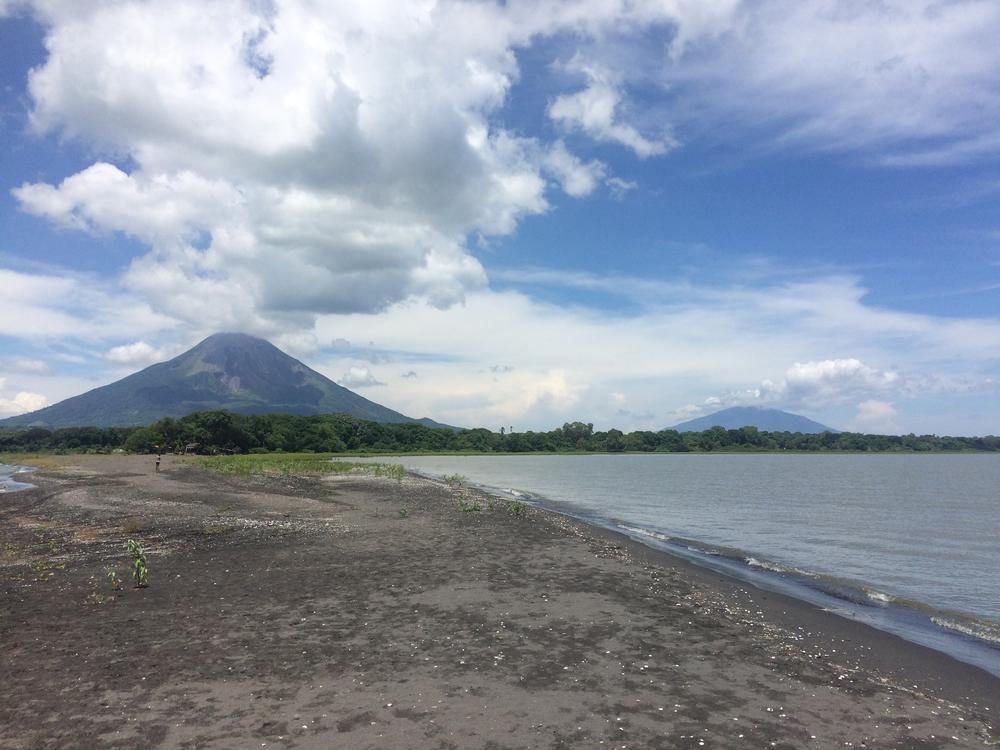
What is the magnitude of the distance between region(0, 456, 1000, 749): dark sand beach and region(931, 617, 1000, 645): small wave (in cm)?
267

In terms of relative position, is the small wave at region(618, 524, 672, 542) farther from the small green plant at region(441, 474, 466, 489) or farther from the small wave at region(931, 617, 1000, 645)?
the small green plant at region(441, 474, 466, 489)

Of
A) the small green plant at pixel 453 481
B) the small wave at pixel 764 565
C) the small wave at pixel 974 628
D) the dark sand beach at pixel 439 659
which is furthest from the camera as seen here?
the small green plant at pixel 453 481

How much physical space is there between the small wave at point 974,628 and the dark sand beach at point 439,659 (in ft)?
8.77

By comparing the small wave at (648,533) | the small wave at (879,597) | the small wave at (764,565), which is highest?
the small wave at (879,597)

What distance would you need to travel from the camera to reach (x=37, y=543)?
72.4ft

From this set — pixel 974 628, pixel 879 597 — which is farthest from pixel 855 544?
pixel 974 628

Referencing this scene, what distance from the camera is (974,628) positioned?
15375 mm

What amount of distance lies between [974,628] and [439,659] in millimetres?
13754

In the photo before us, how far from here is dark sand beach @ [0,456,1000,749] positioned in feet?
27.0

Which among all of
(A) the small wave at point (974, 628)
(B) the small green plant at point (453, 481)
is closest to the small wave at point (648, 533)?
(A) the small wave at point (974, 628)

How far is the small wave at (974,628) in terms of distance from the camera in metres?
14.7

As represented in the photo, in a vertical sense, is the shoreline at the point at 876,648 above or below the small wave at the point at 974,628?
above

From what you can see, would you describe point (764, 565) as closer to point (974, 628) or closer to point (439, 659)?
point (974, 628)

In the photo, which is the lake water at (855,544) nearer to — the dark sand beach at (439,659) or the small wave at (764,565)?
Answer: the small wave at (764,565)
